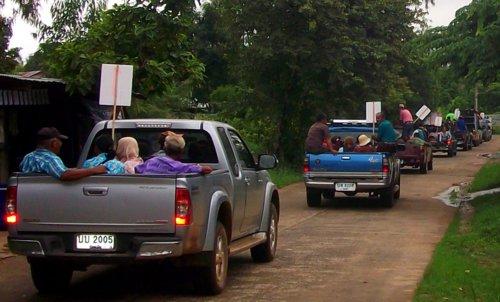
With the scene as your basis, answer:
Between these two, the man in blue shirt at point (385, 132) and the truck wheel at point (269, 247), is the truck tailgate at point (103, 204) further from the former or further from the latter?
the man in blue shirt at point (385, 132)

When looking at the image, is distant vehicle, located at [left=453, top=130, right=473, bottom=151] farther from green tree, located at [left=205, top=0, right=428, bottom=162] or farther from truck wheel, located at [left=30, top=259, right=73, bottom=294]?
truck wheel, located at [left=30, top=259, right=73, bottom=294]

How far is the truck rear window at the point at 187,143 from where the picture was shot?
408 inches

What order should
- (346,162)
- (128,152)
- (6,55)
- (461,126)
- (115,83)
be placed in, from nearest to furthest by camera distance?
(128,152)
(115,83)
(346,162)
(6,55)
(461,126)

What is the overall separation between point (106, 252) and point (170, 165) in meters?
1.17

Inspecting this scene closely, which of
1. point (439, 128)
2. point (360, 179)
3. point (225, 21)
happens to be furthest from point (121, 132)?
point (439, 128)

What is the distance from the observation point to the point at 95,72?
1513cm

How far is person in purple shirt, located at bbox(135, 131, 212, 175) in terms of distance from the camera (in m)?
8.85

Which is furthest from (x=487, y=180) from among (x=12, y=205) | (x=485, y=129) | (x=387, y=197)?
(x=485, y=129)

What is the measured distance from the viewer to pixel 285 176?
2780cm

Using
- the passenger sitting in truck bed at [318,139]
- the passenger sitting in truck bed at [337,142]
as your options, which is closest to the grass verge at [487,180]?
the passenger sitting in truck bed at [337,142]

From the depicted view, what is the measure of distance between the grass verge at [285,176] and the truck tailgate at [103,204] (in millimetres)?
17072

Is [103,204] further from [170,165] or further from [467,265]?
[467,265]

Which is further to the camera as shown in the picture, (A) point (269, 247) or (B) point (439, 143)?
(B) point (439, 143)

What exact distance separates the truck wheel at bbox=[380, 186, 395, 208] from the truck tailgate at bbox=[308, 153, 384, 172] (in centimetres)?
74
